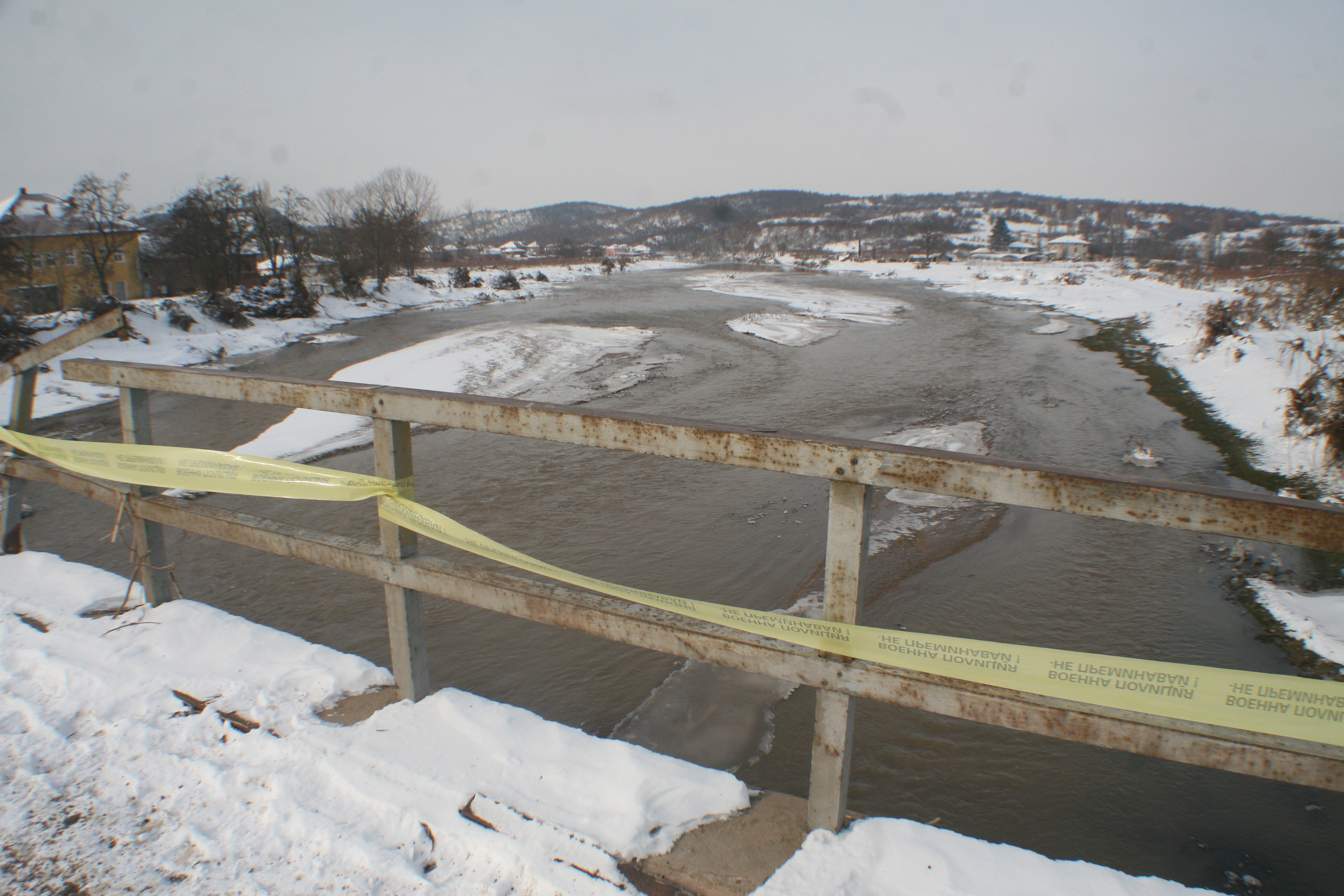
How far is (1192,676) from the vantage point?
164 centimetres

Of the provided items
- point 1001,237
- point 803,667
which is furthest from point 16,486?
point 1001,237

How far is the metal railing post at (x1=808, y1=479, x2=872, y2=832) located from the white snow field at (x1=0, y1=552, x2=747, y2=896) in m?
0.28

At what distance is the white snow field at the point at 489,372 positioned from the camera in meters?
10.5

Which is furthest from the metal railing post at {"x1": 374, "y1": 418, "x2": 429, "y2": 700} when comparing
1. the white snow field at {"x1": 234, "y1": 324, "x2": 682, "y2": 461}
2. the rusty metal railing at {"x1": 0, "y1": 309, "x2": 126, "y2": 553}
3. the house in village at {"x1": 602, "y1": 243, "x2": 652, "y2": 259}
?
the house in village at {"x1": 602, "y1": 243, "x2": 652, "y2": 259}

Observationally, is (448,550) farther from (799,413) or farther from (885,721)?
(799,413)

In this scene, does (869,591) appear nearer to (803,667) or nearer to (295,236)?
(803,667)

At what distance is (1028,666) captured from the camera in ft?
5.82

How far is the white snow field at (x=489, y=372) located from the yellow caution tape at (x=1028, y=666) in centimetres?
787

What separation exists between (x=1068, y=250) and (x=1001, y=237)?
27993mm

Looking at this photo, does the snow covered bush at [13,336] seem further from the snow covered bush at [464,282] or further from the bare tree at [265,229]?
the snow covered bush at [464,282]

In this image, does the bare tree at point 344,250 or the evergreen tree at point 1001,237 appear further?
the evergreen tree at point 1001,237

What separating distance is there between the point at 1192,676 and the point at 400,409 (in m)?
2.17

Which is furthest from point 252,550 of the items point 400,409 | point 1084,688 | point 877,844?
point 1084,688

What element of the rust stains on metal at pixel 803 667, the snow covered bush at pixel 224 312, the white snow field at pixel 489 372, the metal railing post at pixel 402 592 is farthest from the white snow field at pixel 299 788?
the snow covered bush at pixel 224 312
